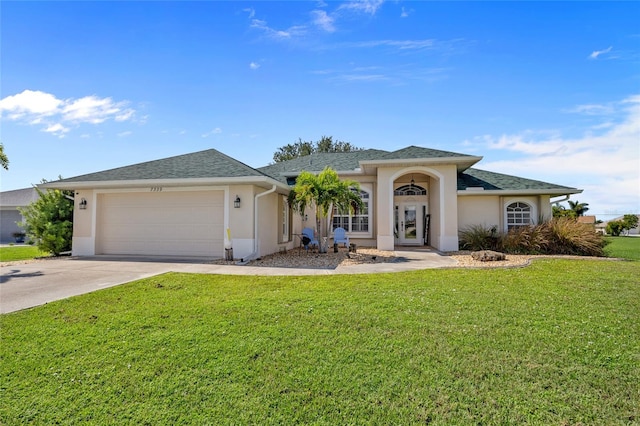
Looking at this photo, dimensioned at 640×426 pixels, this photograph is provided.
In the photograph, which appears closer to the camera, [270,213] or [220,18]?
[220,18]

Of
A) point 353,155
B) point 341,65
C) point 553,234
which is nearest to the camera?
point 341,65

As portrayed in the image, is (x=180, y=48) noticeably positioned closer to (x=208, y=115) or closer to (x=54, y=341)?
(x=208, y=115)

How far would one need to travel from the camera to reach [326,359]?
3.89 meters

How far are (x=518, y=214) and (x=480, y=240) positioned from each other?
3756 mm

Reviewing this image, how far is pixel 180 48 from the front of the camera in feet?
35.6

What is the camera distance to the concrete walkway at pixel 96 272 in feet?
22.2

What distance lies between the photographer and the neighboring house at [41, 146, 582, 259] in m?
12.5

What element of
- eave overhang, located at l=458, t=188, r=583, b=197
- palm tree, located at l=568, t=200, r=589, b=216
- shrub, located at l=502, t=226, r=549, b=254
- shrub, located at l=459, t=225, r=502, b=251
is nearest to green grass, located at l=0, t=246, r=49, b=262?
shrub, located at l=459, t=225, r=502, b=251

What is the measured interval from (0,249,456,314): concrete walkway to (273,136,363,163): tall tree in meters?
31.9

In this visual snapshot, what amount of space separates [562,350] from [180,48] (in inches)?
499

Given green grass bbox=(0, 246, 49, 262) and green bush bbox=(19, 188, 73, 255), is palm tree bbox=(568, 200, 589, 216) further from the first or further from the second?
green grass bbox=(0, 246, 49, 262)

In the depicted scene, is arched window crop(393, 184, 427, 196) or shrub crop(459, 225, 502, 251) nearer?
shrub crop(459, 225, 502, 251)

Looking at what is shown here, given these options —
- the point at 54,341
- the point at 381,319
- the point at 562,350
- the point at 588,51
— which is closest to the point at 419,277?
the point at 381,319

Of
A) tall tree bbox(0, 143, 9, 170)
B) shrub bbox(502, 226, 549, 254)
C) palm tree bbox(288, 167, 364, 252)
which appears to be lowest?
shrub bbox(502, 226, 549, 254)
